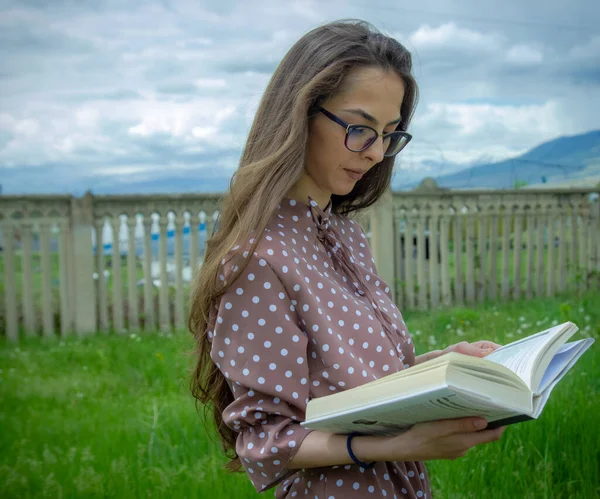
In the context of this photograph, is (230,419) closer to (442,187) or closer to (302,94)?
(302,94)

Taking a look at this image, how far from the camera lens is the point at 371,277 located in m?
1.38

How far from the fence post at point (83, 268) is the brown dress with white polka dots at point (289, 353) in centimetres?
389

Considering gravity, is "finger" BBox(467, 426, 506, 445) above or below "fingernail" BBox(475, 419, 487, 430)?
below

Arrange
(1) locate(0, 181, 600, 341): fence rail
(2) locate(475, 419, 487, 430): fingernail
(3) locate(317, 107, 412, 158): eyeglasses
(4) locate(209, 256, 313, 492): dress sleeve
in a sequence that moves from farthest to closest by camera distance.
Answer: (1) locate(0, 181, 600, 341): fence rail
(3) locate(317, 107, 412, 158): eyeglasses
(4) locate(209, 256, 313, 492): dress sleeve
(2) locate(475, 419, 487, 430): fingernail

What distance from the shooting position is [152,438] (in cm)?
254

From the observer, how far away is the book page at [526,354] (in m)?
0.92

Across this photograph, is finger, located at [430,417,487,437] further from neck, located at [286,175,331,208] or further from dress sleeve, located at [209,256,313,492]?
neck, located at [286,175,331,208]

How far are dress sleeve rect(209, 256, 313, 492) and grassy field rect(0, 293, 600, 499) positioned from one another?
39cm

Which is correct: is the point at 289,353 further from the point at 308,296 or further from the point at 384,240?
the point at 384,240

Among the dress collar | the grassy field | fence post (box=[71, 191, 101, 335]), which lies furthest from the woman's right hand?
fence post (box=[71, 191, 101, 335])

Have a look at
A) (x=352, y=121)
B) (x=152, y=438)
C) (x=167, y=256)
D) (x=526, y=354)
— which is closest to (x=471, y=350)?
(x=526, y=354)

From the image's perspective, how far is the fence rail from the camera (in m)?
4.80

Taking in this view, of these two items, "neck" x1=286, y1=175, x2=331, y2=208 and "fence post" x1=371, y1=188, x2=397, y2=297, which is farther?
"fence post" x1=371, y1=188, x2=397, y2=297

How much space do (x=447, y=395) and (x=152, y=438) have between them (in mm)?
1966
